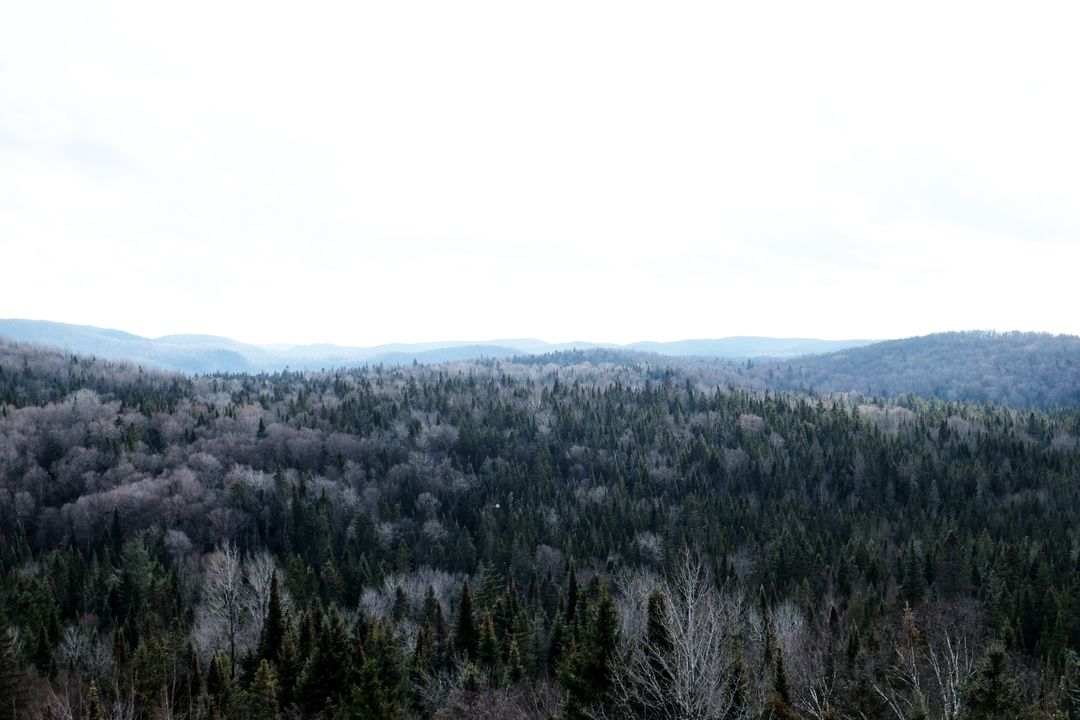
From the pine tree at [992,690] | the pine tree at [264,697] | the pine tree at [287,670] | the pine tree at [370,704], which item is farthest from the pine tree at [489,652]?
the pine tree at [992,690]

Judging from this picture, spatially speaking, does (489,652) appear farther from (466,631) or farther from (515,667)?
(466,631)

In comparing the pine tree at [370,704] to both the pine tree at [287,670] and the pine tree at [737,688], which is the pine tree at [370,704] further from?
the pine tree at [737,688]

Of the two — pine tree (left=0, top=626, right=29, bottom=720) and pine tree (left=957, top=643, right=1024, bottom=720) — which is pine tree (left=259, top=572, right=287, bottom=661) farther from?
pine tree (left=957, top=643, right=1024, bottom=720)

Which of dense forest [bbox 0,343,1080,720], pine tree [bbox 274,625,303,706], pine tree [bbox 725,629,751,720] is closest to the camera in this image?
pine tree [bbox 725,629,751,720]

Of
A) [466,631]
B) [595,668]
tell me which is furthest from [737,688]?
[466,631]

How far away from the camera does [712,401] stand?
17325 centimetres

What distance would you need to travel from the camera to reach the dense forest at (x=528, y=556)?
1174 inches

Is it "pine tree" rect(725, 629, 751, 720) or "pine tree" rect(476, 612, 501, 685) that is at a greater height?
"pine tree" rect(725, 629, 751, 720)

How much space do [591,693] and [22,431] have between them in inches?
5415

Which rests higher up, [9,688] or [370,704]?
[370,704]

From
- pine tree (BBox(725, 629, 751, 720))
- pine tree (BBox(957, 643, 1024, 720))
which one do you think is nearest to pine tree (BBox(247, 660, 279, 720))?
pine tree (BBox(725, 629, 751, 720))

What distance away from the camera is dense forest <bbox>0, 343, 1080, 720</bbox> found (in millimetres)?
29828

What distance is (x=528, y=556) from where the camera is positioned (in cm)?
8662

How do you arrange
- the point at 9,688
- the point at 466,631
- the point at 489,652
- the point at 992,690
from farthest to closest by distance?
the point at 466,631, the point at 489,652, the point at 9,688, the point at 992,690
